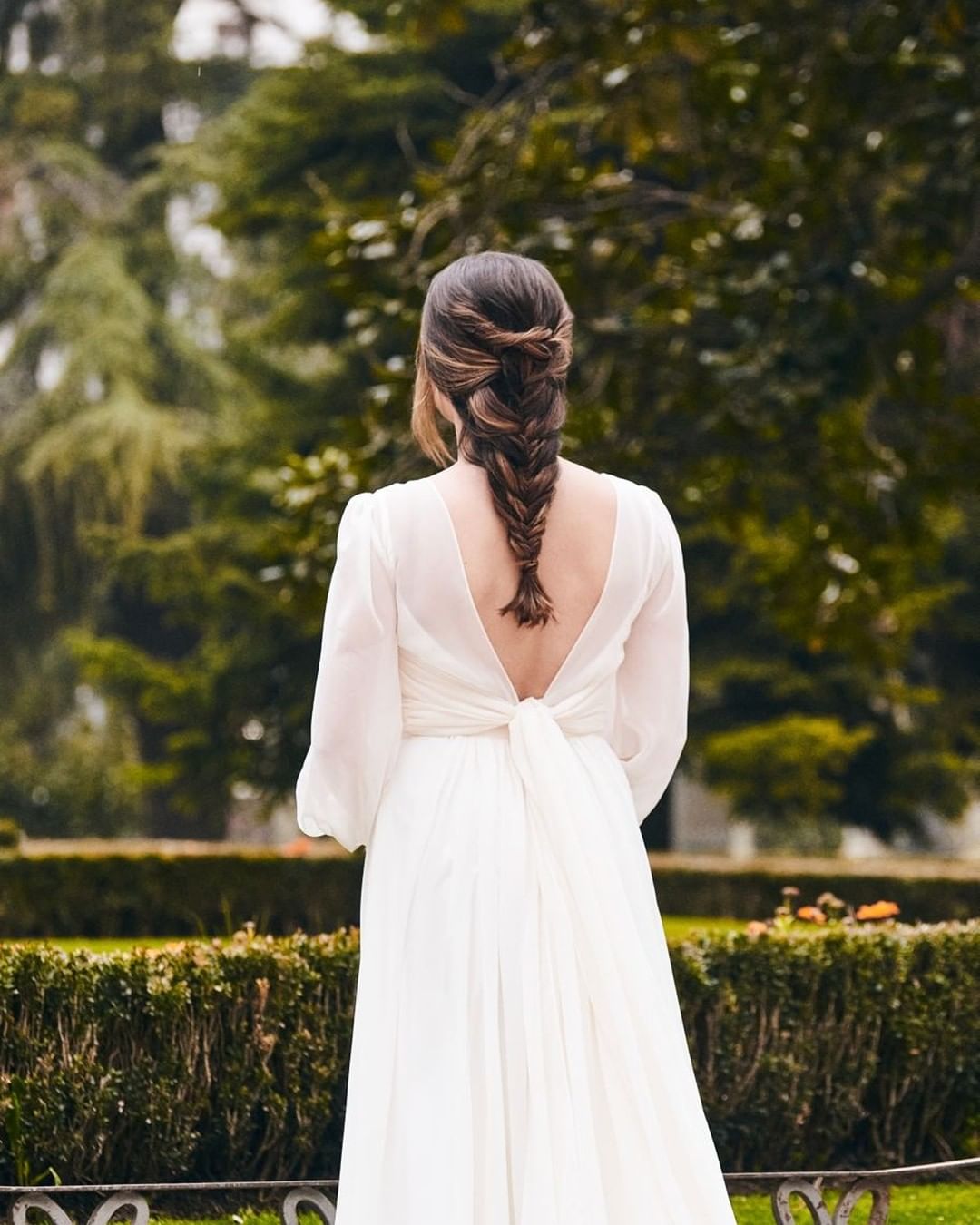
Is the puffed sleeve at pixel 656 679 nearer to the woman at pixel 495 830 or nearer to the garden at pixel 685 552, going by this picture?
the woman at pixel 495 830

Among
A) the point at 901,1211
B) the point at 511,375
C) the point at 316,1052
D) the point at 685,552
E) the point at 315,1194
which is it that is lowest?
the point at 901,1211

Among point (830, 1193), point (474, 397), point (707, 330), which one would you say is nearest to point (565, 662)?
point (474, 397)

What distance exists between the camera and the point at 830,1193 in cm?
539

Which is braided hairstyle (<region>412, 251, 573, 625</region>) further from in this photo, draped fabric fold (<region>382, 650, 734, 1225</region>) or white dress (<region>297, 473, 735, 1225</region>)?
draped fabric fold (<region>382, 650, 734, 1225</region>)

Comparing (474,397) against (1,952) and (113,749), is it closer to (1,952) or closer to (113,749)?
(1,952)

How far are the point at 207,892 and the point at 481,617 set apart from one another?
21.1ft

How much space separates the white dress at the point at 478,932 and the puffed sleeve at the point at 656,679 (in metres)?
0.12

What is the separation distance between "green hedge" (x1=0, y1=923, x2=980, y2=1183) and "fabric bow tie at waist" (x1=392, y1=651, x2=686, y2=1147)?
2.25m

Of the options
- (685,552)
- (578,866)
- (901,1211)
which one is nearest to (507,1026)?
(578,866)

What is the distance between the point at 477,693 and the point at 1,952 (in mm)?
2380

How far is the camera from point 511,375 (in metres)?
2.95

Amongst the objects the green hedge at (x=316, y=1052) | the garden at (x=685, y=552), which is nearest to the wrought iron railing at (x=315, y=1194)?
the garden at (x=685, y=552)

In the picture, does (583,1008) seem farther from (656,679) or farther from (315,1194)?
(315,1194)

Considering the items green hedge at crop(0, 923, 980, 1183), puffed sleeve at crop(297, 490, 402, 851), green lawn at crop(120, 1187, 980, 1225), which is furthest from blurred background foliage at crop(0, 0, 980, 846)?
puffed sleeve at crop(297, 490, 402, 851)
